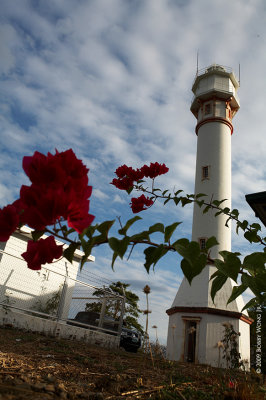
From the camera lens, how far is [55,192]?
3.11ft

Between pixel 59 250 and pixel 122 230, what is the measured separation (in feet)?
1.03

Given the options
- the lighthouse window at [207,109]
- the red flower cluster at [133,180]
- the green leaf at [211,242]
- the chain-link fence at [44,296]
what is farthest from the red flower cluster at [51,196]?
the lighthouse window at [207,109]

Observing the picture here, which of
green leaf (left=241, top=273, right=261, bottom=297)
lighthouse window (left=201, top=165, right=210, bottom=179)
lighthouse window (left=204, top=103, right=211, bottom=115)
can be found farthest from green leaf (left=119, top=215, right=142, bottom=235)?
lighthouse window (left=204, top=103, right=211, bottom=115)

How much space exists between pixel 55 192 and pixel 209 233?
15.7m

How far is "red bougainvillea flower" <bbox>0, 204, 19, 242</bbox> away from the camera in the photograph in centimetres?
104

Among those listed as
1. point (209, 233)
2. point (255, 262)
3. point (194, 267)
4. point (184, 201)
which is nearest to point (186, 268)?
point (194, 267)

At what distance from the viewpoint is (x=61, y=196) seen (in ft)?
3.13

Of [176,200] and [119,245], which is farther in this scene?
[176,200]

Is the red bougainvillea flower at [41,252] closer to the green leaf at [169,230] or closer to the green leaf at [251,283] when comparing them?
the green leaf at [169,230]

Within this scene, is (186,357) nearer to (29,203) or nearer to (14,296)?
(14,296)

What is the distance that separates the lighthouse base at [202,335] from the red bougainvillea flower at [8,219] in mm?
13496

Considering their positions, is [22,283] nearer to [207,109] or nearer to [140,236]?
[140,236]

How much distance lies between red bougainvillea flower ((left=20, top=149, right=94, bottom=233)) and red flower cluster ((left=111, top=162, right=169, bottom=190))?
168 cm

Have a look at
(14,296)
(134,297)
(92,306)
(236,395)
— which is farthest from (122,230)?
(134,297)
